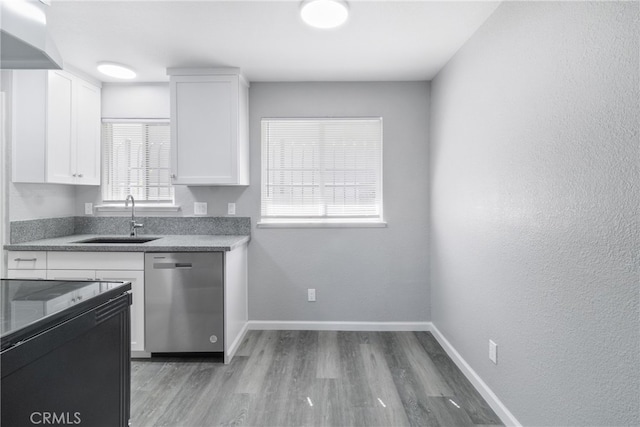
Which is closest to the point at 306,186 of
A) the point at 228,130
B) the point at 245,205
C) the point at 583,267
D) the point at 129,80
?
the point at 245,205

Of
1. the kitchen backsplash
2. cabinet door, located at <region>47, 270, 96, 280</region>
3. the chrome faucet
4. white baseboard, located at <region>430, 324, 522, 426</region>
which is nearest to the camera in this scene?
white baseboard, located at <region>430, 324, 522, 426</region>

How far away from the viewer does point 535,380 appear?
5.52 ft

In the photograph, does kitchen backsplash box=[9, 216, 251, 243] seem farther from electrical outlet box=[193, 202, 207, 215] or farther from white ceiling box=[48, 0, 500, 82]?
white ceiling box=[48, 0, 500, 82]

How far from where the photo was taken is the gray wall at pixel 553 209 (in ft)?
3.93

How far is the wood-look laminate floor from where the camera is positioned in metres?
2.00

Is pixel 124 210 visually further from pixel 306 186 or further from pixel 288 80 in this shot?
pixel 288 80

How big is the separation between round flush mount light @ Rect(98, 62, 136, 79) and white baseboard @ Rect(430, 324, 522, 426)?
354cm

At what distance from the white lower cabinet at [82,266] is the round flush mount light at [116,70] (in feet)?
5.08

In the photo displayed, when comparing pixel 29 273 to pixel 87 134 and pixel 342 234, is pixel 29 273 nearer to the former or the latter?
pixel 87 134

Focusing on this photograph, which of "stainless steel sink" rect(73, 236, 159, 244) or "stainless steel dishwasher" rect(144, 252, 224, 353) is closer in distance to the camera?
"stainless steel dishwasher" rect(144, 252, 224, 353)

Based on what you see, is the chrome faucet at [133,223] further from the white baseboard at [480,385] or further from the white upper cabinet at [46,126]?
the white baseboard at [480,385]

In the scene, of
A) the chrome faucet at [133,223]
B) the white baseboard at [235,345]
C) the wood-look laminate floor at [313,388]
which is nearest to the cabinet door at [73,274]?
the chrome faucet at [133,223]

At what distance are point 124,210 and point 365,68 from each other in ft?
8.55

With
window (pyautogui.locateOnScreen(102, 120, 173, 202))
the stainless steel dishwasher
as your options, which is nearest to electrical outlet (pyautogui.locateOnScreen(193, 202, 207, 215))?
window (pyautogui.locateOnScreen(102, 120, 173, 202))
